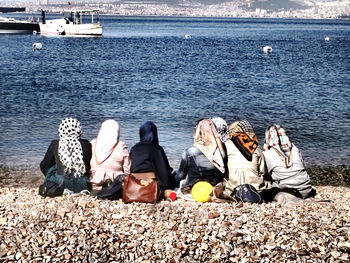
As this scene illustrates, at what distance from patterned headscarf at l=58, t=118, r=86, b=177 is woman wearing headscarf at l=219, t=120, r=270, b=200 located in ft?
7.05

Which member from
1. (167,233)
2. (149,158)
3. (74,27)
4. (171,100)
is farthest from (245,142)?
(74,27)

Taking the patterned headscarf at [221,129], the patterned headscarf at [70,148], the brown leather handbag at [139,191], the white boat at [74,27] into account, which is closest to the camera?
the brown leather handbag at [139,191]

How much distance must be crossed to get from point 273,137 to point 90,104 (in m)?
14.8

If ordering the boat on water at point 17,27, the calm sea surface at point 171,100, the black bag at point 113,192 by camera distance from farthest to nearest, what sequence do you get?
the boat on water at point 17,27 → the calm sea surface at point 171,100 → the black bag at point 113,192

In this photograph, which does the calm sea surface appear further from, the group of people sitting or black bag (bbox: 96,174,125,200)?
black bag (bbox: 96,174,125,200)

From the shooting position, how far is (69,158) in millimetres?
7184

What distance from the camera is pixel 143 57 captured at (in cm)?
4909

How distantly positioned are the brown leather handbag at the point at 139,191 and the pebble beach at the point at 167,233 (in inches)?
9.1

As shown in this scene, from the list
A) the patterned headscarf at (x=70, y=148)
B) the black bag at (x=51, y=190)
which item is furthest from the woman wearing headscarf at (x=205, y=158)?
the black bag at (x=51, y=190)

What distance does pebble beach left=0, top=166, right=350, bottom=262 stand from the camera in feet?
18.0

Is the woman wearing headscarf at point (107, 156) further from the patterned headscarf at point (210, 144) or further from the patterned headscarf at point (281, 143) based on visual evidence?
the patterned headscarf at point (281, 143)

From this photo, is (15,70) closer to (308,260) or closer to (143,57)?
(143,57)

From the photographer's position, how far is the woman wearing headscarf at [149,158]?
727cm

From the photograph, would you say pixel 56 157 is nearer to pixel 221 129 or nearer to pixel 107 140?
pixel 107 140
